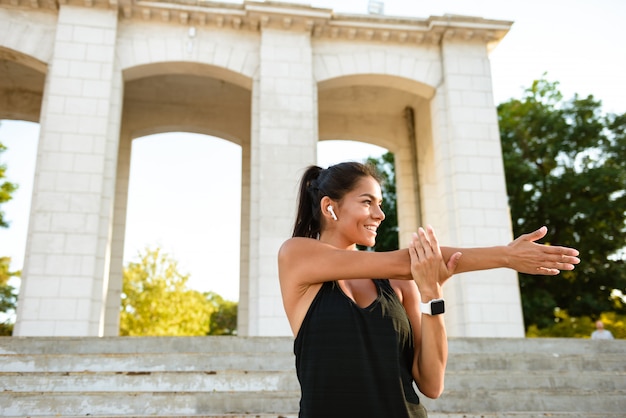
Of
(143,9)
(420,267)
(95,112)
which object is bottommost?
(420,267)

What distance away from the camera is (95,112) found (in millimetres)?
12117

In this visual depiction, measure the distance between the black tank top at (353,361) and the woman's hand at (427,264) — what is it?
0.20m

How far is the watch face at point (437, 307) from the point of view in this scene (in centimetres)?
221

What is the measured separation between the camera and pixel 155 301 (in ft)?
101

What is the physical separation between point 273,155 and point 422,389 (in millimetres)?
10534

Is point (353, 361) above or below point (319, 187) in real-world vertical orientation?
below

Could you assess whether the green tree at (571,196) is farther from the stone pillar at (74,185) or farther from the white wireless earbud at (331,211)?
the white wireless earbud at (331,211)

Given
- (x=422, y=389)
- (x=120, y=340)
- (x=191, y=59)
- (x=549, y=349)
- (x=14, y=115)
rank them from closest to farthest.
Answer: (x=422, y=389) → (x=120, y=340) → (x=549, y=349) → (x=191, y=59) → (x=14, y=115)

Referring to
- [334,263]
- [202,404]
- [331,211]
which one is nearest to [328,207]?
[331,211]

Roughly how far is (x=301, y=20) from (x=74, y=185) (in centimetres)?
635

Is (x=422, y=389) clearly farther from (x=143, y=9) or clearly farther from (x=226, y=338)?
(x=143, y=9)

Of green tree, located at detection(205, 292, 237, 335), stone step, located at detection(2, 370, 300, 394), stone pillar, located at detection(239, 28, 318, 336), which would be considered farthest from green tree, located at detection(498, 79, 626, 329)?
green tree, located at detection(205, 292, 237, 335)

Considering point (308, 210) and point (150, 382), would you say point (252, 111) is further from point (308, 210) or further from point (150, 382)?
point (308, 210)

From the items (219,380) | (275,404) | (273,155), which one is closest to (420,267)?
(275,404)
